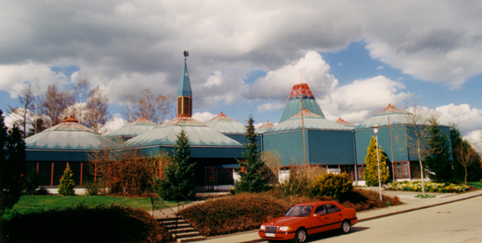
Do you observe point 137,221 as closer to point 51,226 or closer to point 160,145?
point 51,226

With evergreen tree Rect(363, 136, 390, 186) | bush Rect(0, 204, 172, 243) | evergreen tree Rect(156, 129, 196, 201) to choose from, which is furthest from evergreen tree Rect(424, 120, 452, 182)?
bush Rect(0, 204, 172, 243)

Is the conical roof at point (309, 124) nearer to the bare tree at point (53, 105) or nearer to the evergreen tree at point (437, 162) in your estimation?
the evergreen tree at point (437, 162)

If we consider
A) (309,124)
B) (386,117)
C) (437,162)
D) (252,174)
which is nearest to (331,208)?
(252,174)

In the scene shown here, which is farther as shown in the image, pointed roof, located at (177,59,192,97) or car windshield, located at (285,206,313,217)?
pointed roof, located at (177,59,192,97)

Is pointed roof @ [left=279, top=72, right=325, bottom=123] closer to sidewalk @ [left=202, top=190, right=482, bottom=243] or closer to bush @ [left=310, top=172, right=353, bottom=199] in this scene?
sidewalk @ [left=202, top=190, right=482, bottom=243]

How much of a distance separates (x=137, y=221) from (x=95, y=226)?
1483 millimetres

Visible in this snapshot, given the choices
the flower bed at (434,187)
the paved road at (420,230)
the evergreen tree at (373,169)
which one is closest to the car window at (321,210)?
the paved road at (420,230)

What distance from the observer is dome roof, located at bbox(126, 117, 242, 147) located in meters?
26.4

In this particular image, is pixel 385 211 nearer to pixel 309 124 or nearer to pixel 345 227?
pixel 345 227

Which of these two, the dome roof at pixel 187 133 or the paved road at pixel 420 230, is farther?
the dome roof at pixel 187 133

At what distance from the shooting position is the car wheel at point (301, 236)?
11516 millimetres

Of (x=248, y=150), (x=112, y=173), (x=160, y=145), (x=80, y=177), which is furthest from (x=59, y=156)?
(x=248, y=150)

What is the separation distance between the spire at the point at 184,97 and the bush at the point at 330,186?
1710 centimetres

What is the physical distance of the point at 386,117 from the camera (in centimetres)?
4266
